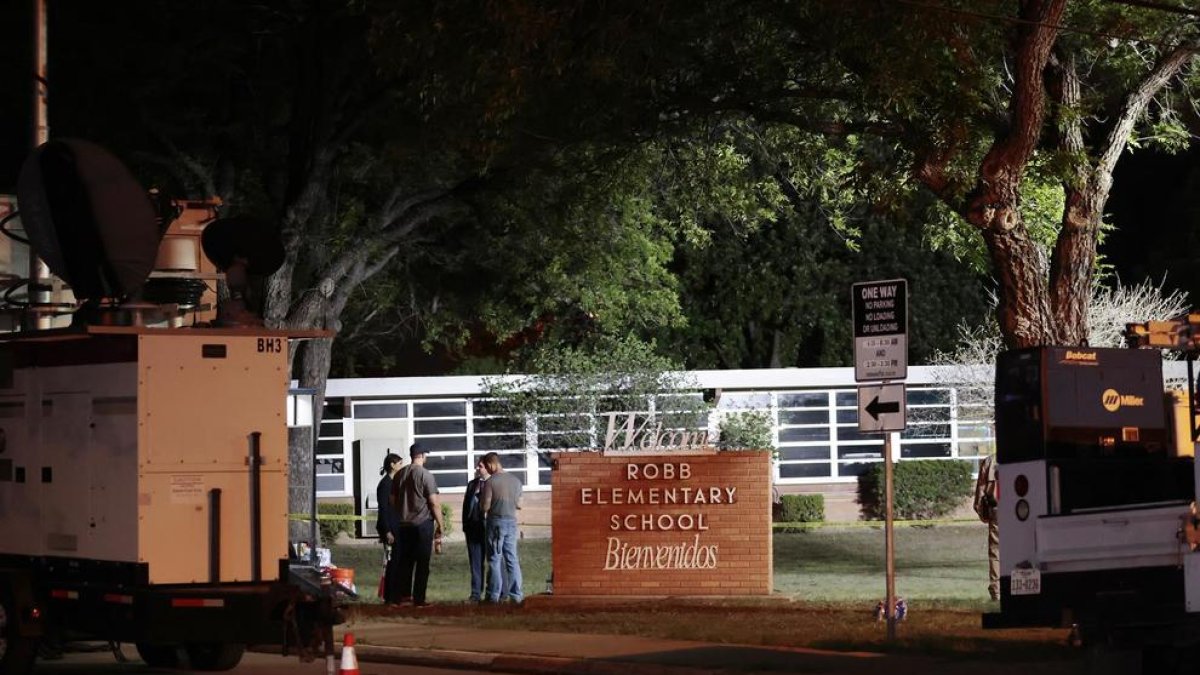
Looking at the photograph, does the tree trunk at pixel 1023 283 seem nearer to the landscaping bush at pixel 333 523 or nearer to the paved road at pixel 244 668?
the paved road at pixel 244 668

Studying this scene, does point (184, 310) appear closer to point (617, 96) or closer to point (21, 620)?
point (21, 620)

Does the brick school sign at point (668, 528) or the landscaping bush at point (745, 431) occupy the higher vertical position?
the landscaping bush at point (745, 431)

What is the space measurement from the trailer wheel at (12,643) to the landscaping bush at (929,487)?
28.1 metres

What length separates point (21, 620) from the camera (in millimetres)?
14336

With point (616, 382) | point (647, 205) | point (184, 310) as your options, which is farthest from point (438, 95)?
point (616, 382)

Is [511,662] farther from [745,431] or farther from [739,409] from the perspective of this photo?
[739,409]

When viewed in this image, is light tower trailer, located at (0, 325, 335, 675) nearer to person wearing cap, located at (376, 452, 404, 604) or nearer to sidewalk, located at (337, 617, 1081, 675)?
→ sidewalk, located at (337, 617, 1081, 675)

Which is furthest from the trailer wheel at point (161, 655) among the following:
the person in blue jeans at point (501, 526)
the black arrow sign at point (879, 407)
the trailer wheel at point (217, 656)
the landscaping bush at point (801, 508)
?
the landscaping bush at point (801, 508)

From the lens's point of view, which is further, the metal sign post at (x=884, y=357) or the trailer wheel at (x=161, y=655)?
the trailer wheel at (x=161, y=655)

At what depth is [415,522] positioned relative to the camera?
21.9m

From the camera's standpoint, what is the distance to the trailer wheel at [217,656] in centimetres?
1585

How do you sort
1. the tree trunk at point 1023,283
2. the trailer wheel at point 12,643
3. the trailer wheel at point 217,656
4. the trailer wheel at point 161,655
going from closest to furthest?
the trailer wheel at point 12,643 < the trailer wheel at point 217,656 < the trailer wheel at point 161,655 < the tree trunk at point 1023,283

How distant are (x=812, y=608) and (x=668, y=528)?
7.50 feet

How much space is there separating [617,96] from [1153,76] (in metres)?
5.55
